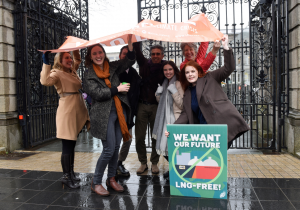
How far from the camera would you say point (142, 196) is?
369 cm

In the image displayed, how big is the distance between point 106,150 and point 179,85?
58.7 inches

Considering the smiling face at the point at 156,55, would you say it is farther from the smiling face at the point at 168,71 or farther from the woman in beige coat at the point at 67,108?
the woman in beige coat at the point at 67,108

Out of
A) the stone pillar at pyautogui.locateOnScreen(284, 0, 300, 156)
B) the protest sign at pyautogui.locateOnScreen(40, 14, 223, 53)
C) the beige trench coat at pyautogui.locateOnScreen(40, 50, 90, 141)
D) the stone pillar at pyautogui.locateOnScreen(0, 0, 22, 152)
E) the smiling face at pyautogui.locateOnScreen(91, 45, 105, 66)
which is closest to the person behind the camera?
the protest sign at pyautogui.locateOnScreen(40, 14, 223, 53)

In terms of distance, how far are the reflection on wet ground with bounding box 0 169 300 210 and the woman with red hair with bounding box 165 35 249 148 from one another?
2.87ft

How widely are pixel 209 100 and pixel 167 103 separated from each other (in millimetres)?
780

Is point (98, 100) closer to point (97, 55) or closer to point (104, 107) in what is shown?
point (104, 107)

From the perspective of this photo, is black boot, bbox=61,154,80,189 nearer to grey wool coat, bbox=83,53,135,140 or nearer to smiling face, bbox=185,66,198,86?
grey wool coat, bbox=83,53,135,140

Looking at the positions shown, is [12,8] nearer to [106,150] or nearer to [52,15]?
[52,15]

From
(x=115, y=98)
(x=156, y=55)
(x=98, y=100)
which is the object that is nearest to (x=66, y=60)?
(x=98, y=100)

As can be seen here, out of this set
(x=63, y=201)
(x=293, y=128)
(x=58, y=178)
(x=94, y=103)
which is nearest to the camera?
(x=63, y=201)

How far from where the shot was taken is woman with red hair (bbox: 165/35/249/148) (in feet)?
11.3

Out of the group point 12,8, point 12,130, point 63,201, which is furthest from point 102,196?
point 12,8

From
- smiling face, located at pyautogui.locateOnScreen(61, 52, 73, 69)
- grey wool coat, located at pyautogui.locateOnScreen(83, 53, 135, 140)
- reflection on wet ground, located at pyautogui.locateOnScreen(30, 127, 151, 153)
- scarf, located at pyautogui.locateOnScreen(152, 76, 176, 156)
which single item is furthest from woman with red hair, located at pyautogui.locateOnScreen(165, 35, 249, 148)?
reflection on wet ground, located at pyautogui.locateOnScreen(30, 127, 151, 153)

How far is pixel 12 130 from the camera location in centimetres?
662
